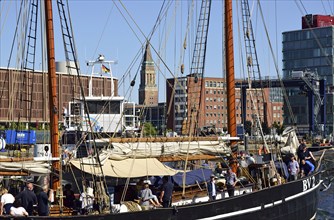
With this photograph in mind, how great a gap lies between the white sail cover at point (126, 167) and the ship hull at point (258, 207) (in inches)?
73.7

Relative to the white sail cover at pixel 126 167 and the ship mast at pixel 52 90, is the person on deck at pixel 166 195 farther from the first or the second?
the ship mast at pixel 52 90

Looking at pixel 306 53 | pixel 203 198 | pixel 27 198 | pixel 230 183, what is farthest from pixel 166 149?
pixel 306 53

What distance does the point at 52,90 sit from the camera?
25.7 meters

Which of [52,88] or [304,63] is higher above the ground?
[304,63]

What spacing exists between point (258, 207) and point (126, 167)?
17.1 feet

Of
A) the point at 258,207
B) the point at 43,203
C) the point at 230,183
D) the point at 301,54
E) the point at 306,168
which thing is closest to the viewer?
the point at 43,203

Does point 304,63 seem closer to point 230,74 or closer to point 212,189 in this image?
point 230,74

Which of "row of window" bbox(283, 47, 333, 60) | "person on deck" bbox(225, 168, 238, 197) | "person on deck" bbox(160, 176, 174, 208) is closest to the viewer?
"person on deck" bbox(160, 176, 174, 208)

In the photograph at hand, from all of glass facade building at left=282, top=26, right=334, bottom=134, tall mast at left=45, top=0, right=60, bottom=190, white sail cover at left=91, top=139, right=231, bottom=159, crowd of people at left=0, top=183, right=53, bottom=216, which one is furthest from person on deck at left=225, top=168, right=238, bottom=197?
glass facade building at left=282, top=26, right=334, bottom=134

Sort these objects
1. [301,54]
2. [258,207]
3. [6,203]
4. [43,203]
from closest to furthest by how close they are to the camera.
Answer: [43,203], [6,203], [258,207], [301,54]

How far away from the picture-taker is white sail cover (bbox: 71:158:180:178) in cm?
2428

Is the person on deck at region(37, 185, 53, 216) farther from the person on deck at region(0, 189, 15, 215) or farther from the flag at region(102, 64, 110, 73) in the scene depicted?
the flag at region(102, 64, 110, 73)

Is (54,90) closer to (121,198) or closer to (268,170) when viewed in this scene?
(121,198)

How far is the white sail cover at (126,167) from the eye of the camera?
79.7 ft
